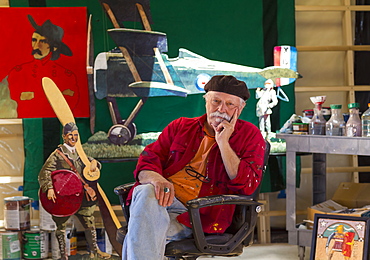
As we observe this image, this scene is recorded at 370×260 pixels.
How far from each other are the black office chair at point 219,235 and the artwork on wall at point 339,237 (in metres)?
1.03

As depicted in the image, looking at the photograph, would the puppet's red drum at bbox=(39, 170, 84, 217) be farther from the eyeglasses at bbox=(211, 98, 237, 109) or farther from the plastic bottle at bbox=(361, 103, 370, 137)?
the plastic bottle at bbox=(361, 103, 370, 137)

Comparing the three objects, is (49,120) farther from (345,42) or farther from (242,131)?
(345,42)

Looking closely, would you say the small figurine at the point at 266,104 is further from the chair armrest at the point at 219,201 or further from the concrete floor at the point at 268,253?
the chair armrest at the point at 219,201

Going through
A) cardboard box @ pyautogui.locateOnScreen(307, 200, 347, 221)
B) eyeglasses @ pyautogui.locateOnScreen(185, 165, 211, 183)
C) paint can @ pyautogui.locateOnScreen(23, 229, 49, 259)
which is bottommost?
paint can @ pyautogui.locateOnScreen(23, 229, 49, 259)

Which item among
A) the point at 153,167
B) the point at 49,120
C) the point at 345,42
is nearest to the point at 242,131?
the point at 153,167

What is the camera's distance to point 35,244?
352cm

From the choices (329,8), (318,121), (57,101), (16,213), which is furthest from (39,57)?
(329,8)

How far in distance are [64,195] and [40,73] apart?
895 mm

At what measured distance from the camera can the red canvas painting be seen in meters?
3.57

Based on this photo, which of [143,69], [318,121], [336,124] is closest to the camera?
[336,124]

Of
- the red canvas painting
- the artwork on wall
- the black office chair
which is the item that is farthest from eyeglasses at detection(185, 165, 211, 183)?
the red canvas painting

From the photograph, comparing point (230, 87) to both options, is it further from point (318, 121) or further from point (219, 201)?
point (318, 121)

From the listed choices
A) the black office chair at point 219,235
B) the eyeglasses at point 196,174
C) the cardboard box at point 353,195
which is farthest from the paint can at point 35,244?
the cardboard box at point 353,195

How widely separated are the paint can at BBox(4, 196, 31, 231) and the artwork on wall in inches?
76.4
